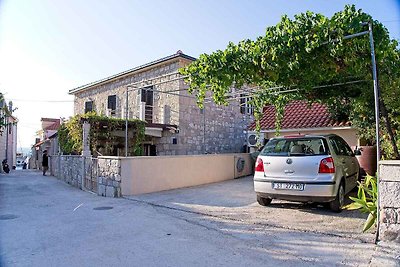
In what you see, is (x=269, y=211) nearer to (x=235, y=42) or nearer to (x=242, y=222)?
(x=242, y=222)

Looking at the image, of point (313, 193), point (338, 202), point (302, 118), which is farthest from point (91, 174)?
point (302, 118)

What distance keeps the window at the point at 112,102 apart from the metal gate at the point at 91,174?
833 centimetres

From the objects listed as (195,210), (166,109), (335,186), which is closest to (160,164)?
(195,210)

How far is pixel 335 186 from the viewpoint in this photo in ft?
18.5

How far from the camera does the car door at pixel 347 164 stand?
21.0ft

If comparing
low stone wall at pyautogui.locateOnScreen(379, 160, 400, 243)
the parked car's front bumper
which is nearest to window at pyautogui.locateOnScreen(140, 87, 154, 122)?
the parked car's front bumper

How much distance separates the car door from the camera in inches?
252

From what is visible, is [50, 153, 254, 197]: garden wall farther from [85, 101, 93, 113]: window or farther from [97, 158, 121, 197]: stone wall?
[85, 101, 93, 113]: window

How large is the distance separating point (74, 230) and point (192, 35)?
625cm

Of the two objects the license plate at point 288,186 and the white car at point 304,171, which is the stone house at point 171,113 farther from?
the license plate at point 288,186

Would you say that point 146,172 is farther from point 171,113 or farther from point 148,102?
point 148,102

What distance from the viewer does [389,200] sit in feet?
13.4

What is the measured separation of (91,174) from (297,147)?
23.2 ft

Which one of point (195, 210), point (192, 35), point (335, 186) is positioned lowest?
point (195, 210)
